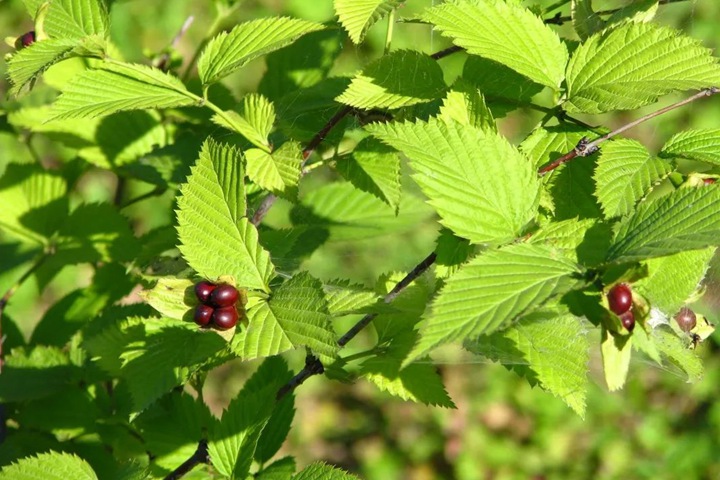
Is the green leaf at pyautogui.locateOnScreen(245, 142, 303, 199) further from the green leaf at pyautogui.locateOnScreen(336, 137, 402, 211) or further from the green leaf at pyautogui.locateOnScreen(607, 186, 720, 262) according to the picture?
the green leaf at pyautogui.locateOnScreen(607, 186, 720, 262)

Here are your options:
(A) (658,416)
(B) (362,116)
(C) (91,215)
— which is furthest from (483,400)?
(B) (362,116)

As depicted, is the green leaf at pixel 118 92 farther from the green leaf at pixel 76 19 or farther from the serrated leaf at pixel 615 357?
the serrated leaf at pixel 615 357

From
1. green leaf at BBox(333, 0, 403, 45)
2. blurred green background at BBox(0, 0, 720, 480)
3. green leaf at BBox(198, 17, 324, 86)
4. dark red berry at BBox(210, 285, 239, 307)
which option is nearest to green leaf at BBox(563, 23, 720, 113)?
green leaf at BBox(333, 0, 403, 45)

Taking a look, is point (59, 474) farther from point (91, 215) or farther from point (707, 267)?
point (707, 267)

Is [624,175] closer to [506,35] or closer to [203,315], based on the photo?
[506,35]

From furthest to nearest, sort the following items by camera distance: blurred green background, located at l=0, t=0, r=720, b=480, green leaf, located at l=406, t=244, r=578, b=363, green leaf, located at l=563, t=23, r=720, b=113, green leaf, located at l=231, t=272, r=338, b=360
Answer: blurred green background, located at l=0, t=0, r=720, b=480
green leaf, located at l=563, t=23, r=720, b=113
green leaf, located at l=231, t=272, r=338, b=360
green leaf, located at l=406, t=244, r=578, b=363

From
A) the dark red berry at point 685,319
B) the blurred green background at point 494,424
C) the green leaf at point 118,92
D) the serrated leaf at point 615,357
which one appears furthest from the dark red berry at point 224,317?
the blurred green background at point 494,424

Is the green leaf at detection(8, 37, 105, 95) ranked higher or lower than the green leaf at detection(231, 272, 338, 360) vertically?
higher
